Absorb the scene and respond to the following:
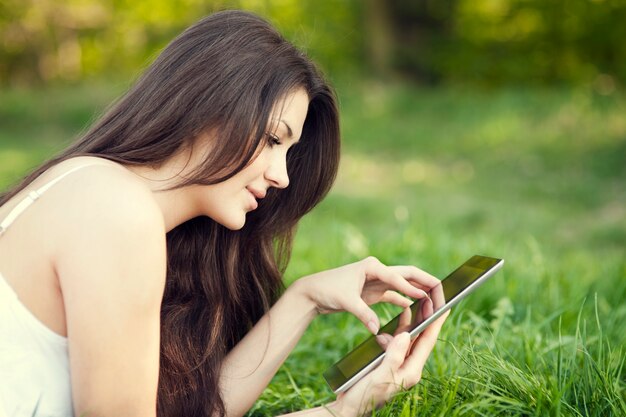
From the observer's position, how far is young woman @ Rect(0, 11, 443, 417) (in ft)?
5.61

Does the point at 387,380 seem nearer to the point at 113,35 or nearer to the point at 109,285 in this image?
the point at 109,285

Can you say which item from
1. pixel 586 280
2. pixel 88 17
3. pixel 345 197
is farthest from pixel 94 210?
pixel 88 17

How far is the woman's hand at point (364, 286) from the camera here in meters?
2.10

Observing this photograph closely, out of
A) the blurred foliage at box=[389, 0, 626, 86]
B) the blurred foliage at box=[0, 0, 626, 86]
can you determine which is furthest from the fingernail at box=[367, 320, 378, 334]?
the blurred foliage at box=[389, 0, 626, 86]

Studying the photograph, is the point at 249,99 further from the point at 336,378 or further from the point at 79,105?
the point at 79,105

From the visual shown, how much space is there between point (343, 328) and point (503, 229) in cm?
357

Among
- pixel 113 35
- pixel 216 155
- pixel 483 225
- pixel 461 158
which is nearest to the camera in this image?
pixel 216 155

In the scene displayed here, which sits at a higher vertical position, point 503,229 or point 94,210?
point 94,210

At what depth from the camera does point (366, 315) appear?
2098mm

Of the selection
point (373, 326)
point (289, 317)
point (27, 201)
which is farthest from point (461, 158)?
point (27, 201)

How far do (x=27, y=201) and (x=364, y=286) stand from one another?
94cm

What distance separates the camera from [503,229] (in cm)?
651

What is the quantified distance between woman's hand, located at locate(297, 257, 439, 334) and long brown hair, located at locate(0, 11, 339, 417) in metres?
0.25

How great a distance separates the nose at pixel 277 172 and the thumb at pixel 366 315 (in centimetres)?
38
